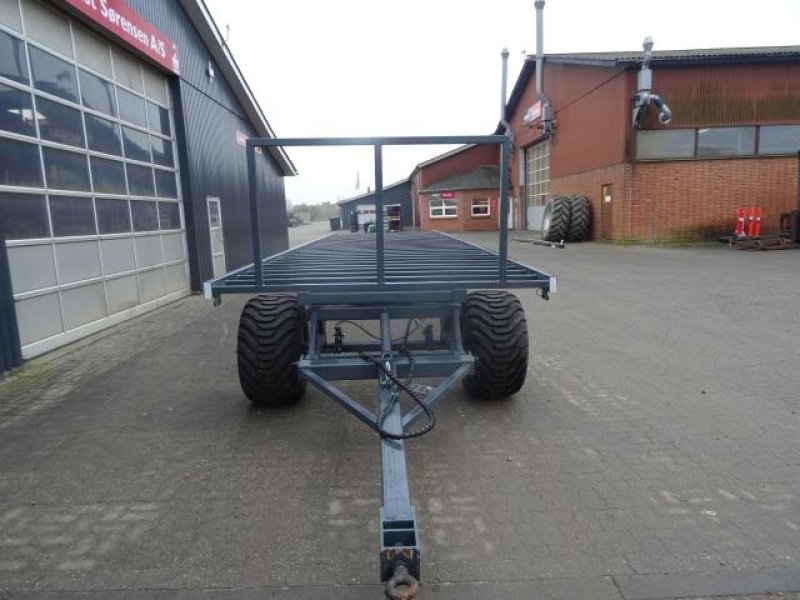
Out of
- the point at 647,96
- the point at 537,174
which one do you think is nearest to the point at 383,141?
the point at 647,96

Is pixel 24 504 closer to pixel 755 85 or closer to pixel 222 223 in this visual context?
pixel 222 223

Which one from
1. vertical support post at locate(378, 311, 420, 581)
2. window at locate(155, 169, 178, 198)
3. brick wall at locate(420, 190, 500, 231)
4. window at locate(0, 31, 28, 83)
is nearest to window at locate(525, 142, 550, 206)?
brick wall at locate(420, 190, 500, 231)

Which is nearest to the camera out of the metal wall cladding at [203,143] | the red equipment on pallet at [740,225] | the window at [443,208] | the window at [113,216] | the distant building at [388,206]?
the window at [113,216]

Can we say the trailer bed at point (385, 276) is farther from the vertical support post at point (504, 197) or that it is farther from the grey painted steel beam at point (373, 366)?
the grey painted steel beam at point (373, 366)

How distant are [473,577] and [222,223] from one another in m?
12.1

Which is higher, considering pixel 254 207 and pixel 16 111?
pixel 16 111

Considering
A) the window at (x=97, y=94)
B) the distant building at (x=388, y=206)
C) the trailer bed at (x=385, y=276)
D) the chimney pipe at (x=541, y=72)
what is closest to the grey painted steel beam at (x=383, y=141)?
the trailer bed at (x=385, y=276)

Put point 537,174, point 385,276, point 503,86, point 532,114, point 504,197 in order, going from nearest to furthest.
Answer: point 504,197 → point 385,276 → point 532,114 → point 537,174 → point 503,86

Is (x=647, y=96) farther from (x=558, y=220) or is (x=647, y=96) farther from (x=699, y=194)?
(x=558, y=220)

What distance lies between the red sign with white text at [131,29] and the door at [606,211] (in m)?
15.5

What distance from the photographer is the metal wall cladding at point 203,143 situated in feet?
35.7

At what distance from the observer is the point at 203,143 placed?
477 inches

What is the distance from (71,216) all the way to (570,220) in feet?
59.8

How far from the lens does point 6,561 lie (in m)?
2.71
